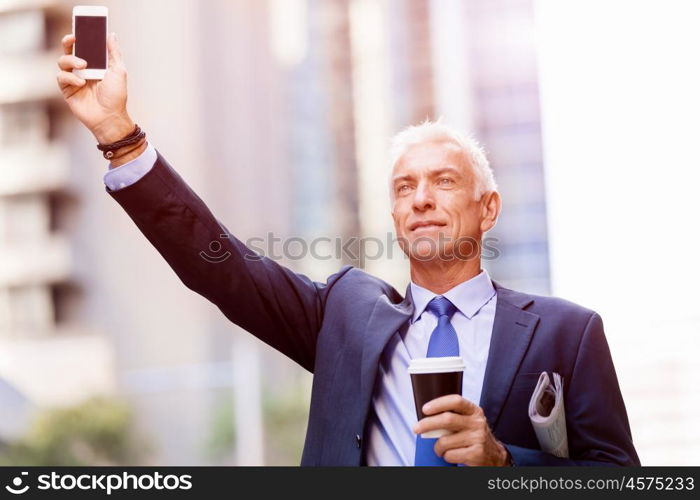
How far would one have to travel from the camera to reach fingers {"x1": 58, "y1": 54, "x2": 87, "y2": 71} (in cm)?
221

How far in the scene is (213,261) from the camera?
7.46 feet

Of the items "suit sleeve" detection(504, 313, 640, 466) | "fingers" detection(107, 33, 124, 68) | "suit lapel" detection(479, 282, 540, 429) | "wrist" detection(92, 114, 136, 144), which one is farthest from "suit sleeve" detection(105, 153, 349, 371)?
"suit sleeve" detection(504, 313, 640, 466)

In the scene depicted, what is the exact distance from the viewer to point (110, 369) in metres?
27.0

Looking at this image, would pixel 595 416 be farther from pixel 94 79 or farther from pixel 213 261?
pixel 94 79

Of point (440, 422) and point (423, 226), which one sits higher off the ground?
point (423, 226)

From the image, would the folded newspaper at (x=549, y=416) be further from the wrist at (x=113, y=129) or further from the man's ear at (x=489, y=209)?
the wrist at (x=113, y=129)

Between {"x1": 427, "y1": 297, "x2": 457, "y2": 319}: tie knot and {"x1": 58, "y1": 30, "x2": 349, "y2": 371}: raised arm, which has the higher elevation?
{"x1": 58, "y1": 30, "x2": 349, "y2": 371}: raised arm

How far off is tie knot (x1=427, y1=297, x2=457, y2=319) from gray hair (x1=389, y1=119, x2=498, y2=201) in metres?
0.32

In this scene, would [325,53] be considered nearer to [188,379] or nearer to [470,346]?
[188,379]

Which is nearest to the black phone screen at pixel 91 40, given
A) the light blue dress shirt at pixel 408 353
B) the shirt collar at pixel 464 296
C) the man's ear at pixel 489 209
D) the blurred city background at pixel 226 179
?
the light blue dress shirt at pixel 408 353

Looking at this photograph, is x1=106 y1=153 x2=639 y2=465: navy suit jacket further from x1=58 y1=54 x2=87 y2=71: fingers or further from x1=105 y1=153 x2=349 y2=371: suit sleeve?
x1=58 y1=54 x2=87 y2=71: fingers

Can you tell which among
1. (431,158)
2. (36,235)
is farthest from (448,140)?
(36,235)

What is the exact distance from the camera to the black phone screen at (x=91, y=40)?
2.23m

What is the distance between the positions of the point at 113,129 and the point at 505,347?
1.07m
